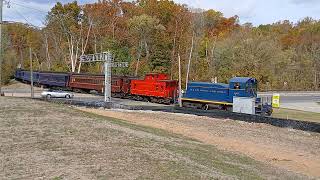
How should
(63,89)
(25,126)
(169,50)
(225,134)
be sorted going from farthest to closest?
(169,50) → (63,89) → (225,134) → (25,126)

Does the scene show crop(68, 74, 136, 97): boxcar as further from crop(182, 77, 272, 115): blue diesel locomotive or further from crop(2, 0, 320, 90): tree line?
crop(2, 0, 320, 90): tree line

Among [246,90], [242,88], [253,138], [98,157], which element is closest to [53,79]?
[242,88]

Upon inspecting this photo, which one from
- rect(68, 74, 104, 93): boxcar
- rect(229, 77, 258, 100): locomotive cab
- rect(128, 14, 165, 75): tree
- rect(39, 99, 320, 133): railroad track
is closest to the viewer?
rect(39, 99, 320, 133): railroad track

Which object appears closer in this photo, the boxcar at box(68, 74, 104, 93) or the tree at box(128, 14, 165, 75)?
the boxcar at box(68, 74, 104, 93)

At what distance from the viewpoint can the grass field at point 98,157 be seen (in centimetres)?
1164

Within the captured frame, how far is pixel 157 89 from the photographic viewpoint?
5391cm

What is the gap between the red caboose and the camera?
53.3 m

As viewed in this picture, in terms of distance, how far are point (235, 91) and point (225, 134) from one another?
1714 cm

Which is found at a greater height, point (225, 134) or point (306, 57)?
point (306, 57)

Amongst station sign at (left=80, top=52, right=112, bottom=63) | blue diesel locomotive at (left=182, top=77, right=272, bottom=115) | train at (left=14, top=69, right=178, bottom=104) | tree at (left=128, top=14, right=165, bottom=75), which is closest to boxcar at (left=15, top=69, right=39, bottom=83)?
train at (left=14, top=69, right=178, bottom=104)

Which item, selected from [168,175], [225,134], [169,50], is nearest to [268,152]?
[225,134]

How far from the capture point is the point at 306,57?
112m

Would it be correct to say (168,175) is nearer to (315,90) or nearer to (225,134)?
(225,134)

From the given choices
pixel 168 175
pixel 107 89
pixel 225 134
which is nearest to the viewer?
pixel 168 175
